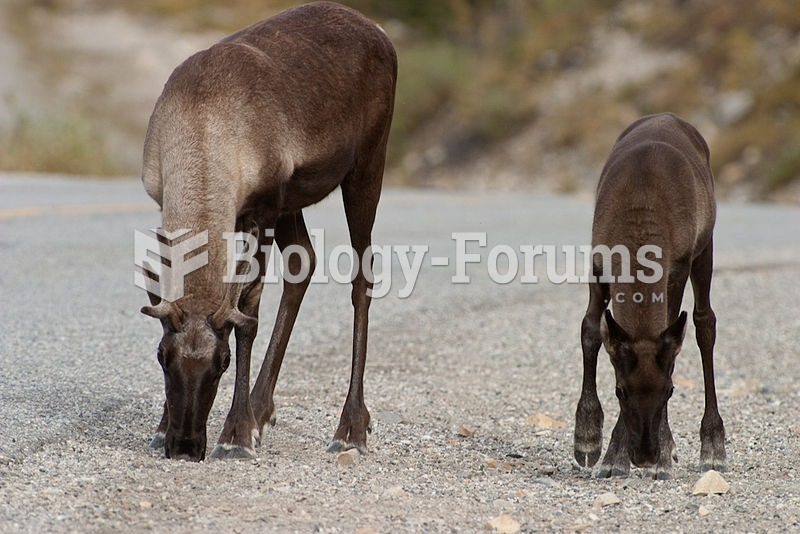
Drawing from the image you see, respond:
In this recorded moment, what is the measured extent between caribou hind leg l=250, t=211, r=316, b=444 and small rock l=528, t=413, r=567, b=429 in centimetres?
155

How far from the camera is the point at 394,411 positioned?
24.3ft

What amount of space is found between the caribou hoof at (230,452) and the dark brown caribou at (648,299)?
1677 millimetres

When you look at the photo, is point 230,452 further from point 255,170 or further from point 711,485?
point 711,485

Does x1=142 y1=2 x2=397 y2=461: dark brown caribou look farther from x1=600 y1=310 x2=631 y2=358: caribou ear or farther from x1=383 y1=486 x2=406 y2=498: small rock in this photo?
x1=600 y1=310 x2=631 y2=358: caribou ear

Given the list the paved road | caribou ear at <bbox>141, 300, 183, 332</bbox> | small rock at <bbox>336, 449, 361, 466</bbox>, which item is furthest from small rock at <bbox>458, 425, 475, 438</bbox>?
caribou ear at <bbox>141, 300, 183, 332</bbox>

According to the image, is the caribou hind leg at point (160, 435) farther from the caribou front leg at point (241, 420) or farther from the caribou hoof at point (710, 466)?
the caribou hoof at point (710, 466)

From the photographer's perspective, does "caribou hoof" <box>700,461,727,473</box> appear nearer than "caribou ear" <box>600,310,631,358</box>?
No

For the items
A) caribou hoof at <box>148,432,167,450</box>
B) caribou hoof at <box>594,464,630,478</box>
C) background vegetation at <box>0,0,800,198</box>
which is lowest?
caribou hoof at <box>594,464,630,478</box>

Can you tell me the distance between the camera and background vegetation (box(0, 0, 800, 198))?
87.5ft

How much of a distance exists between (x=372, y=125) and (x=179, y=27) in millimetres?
41114

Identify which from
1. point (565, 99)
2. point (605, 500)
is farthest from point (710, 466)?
point (565, 99)

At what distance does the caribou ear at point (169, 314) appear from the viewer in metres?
5.32

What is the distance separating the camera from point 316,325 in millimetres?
10062

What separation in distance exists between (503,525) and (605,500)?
2.34ft
